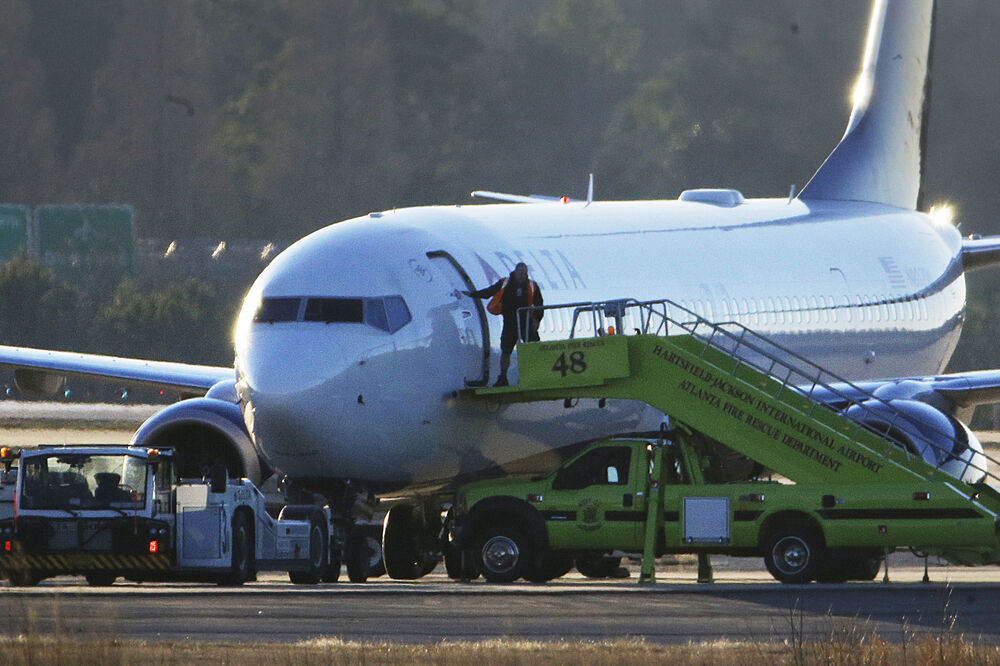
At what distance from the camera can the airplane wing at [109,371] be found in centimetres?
2806

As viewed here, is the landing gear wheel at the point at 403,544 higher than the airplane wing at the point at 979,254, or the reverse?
the airplane wing at the point at 979,254

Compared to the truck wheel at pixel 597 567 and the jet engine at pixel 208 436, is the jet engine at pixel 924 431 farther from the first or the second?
the jet engine at pixel 208 436

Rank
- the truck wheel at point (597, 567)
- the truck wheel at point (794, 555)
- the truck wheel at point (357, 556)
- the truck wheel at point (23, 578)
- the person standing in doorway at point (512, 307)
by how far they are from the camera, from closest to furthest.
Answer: the truck wheel at point (23, 578), the truck wheel at point (794, 555), the person standing in doorway at point (512, 307), the truck wheel at point (357, 556), the truck wheel at point (597, 567)

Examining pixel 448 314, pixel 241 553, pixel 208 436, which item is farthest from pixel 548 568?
pixel 208 436

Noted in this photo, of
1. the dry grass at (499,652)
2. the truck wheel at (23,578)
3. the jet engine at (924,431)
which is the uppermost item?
the jet engine at (924,431)

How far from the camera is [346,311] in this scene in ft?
69.0

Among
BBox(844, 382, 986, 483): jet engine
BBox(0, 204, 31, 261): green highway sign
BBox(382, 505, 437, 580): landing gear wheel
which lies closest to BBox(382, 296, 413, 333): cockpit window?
BBox(382, 505, 437, 580): landing gear wheel

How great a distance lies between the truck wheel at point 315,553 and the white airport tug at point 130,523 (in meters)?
0.14

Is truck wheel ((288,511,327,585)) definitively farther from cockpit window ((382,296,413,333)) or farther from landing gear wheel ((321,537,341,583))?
cockpit window ((382,296,413,333))

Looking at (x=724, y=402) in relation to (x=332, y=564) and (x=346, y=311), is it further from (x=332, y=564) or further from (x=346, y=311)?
(x=332, y=564)

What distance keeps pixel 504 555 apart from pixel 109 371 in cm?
896

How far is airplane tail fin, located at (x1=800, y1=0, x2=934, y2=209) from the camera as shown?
3550 centimetres

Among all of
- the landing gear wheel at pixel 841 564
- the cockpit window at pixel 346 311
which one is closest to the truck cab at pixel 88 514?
the cockpit window at pixel 346 311

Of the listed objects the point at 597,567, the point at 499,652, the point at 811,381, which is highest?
the point at 811,381
